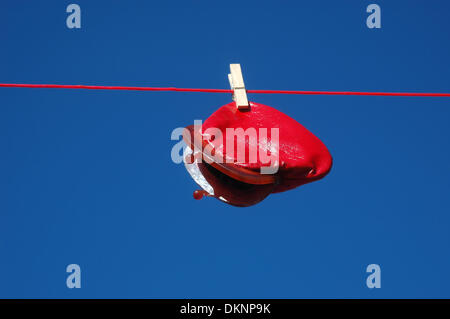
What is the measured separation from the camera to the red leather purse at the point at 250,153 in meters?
3.62

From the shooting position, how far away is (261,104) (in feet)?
12.8

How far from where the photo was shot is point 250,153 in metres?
3.63

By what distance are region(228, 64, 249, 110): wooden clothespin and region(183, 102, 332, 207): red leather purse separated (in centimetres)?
4

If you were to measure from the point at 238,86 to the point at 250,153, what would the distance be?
42 centimetres

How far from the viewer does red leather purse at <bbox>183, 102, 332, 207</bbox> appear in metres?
3.62

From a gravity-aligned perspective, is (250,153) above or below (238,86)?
below

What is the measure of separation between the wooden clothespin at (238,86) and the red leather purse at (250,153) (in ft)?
0.12

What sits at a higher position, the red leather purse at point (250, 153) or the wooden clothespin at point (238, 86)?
the wooden clothespin at point (238, 86)

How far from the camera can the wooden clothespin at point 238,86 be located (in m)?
3.83

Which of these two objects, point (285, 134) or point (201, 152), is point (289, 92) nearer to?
point (285, 134)

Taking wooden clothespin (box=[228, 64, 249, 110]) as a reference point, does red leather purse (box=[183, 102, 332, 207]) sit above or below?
below

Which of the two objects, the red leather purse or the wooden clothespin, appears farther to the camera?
the wooden clothespin

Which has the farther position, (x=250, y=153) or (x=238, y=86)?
(x=238, y=86)

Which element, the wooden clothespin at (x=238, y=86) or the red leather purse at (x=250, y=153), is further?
the wooden clothespin at (x=238, y=86)
